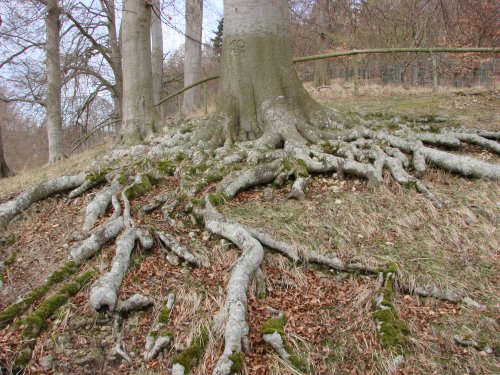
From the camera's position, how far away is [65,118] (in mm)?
14086

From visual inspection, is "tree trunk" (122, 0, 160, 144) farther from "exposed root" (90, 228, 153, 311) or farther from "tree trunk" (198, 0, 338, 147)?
"exposed root" (90, 228, 153, 311)

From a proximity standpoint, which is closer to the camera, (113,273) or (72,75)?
(113,273)

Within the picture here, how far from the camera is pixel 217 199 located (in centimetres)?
404

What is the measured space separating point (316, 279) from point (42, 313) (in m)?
2.30

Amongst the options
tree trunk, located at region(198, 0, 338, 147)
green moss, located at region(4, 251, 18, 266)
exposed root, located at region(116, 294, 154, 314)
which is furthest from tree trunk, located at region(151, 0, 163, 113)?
exposed root, located at region(116, 294, 154, 314)

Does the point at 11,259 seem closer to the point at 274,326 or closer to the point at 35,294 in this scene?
the point at 35,294

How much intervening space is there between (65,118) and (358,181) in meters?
13.2

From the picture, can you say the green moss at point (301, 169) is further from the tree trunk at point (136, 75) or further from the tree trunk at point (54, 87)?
the tree trunk at point (54, 87)

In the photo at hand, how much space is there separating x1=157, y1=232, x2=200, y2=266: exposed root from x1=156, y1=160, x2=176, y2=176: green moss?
56.4 inches

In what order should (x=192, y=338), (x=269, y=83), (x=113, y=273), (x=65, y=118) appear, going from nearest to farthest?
(x=192, y=338)
(x=113, y=273)
(x=269, y=83)
(x=65, y=118)

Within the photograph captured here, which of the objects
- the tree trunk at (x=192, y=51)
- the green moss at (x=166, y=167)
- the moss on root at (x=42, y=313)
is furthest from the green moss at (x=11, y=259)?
the tree trunk at (x=192, y=51)

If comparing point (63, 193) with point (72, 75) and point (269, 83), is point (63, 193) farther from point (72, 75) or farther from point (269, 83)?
point (72, 75)

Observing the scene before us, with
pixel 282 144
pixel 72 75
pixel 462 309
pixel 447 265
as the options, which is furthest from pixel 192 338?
pixel 72 75

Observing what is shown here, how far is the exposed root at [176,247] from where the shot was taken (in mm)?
3363
